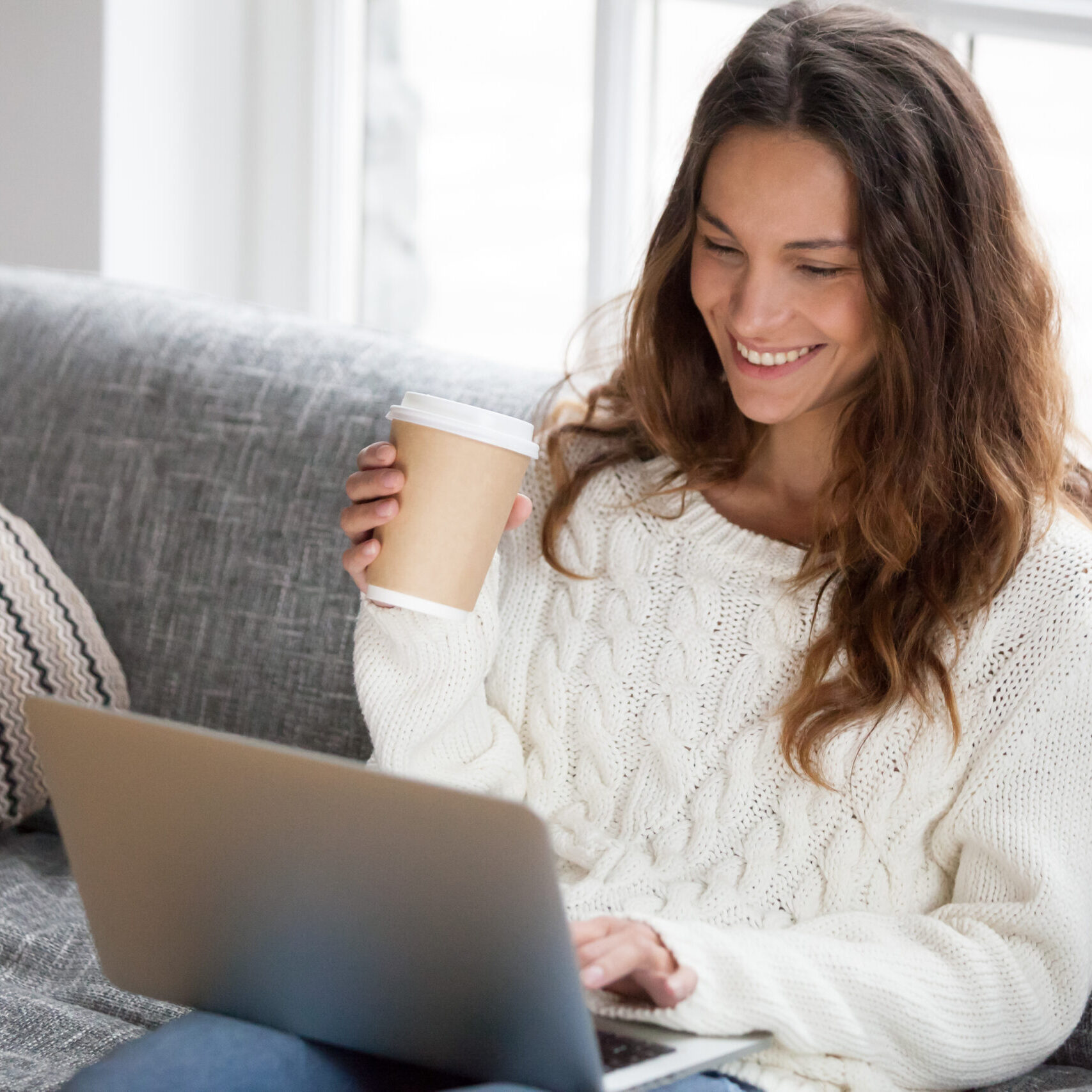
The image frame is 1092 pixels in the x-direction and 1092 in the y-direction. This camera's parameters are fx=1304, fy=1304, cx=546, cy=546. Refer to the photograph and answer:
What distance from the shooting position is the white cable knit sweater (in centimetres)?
97

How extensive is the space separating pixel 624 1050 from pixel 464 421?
1.46 feet

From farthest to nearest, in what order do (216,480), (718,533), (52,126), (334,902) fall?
(52,126) < (216,480) < (718,533) < (334,902)

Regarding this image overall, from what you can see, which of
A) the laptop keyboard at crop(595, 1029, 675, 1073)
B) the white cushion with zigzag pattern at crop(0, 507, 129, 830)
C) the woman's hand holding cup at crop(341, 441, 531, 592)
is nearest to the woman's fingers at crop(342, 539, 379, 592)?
the woman's hand holding cup at crop(341, 441, 531, 592)

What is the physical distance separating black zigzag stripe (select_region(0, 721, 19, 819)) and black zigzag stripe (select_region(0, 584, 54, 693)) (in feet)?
0.21

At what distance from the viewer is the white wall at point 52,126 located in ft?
7.43

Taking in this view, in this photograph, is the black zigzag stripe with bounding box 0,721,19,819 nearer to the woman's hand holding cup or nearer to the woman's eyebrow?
the woman's hand holding cup

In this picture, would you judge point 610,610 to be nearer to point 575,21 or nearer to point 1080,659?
point 1080,659

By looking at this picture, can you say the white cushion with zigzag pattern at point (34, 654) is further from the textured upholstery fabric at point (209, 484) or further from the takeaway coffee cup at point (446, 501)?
the takeaway coffee cup at point (446, 501)

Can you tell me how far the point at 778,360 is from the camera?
1107mm

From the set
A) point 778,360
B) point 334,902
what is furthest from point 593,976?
point 778,360

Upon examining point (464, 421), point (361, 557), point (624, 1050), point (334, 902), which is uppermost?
point (464, 421)

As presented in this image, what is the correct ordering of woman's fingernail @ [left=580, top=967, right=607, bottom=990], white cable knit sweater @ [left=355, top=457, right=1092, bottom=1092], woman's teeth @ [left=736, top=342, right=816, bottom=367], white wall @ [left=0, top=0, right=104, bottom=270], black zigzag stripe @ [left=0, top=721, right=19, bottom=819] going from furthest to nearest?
white wall @ [left=0, top=0, right=104, bottom=270] < black zigzag stripe @ [left=0, top=721, right=19, bottom=819] < woman's teeth @ [left=736, top=342, right=816, bottom=367] < white cable knit sweater @ [left=355, top=457, right=1092, bottom=1092] < woman's fingernail @ [left=580, top=967, right=607, bottom=990]

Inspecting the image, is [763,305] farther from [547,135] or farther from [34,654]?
[547,135]

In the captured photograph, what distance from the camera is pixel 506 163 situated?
8.14ft
